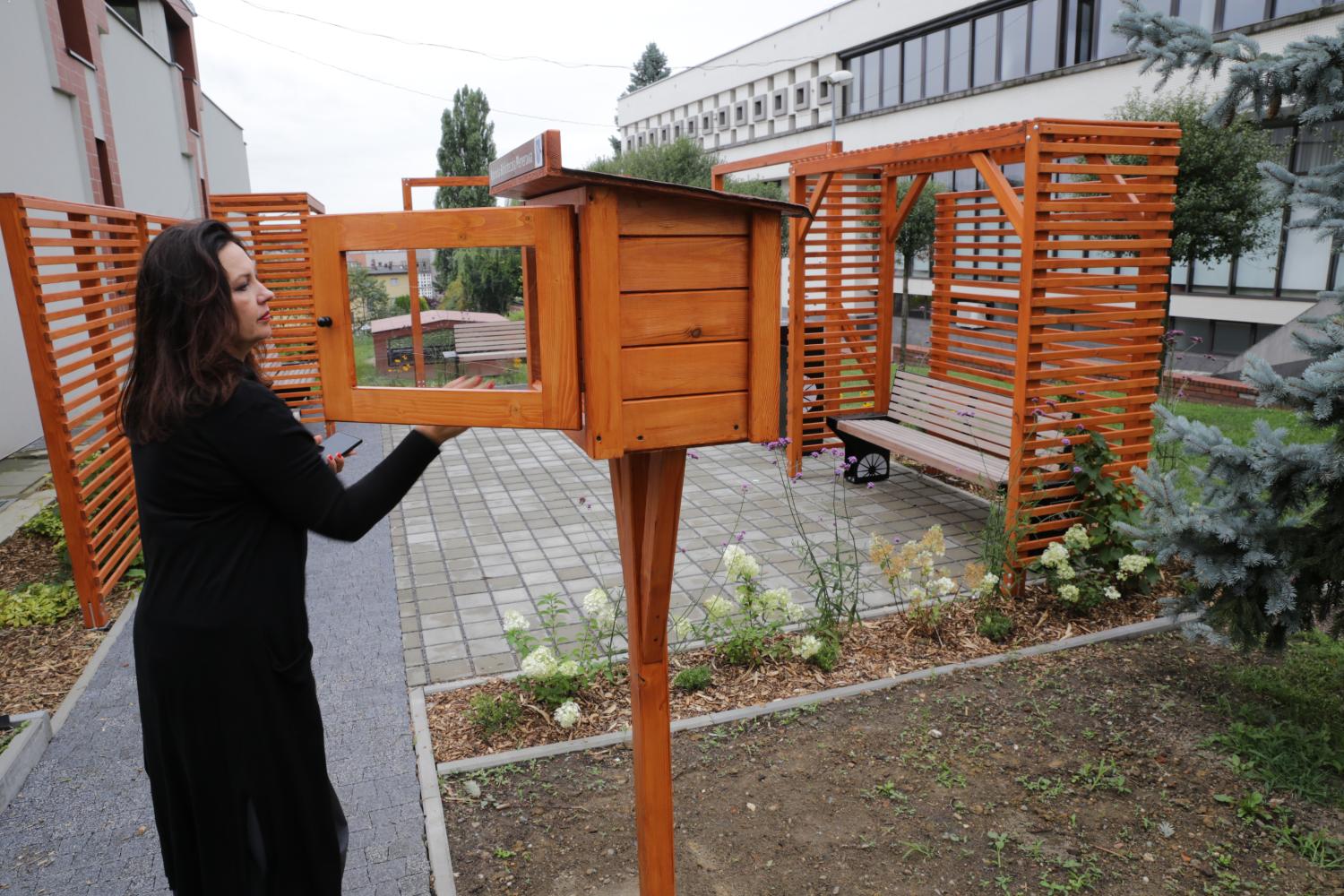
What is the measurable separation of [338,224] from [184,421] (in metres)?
0.52

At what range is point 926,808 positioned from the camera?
3.47 m

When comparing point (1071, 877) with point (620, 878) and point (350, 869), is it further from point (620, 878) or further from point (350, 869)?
point (350, 869)

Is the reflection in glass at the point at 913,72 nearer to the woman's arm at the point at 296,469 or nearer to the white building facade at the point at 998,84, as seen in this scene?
the white building facade at the point at 998,84

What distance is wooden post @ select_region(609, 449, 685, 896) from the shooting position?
2402mm

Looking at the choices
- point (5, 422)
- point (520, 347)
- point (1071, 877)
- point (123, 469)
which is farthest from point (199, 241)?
point (5, 422)

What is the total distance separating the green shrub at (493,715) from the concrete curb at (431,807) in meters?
0.22

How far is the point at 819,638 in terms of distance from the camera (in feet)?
15.5

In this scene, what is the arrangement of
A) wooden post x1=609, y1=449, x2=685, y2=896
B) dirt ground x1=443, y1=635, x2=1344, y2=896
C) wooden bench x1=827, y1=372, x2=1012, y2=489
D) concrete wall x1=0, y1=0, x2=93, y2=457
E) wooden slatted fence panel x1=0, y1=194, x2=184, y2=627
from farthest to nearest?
concrete wall x1=0, y1=0, x2=93, y2=457, wooden bench x1=827, y1=372, x2=1012, y2=489, wooden slatted fence panel x1=0, y1=194, x2=184, y2=627, dirt ground x1=443, y1=635, x2=1344, y2=896, wooden post x1=609, y1=449, x2=685, y2=896

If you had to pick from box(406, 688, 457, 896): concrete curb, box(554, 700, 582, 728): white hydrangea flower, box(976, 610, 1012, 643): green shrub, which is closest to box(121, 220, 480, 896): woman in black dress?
box(406, 688, 457, 896): concrete curb

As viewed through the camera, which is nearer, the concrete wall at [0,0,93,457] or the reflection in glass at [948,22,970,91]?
the concrete wall at [0,0,93,457]

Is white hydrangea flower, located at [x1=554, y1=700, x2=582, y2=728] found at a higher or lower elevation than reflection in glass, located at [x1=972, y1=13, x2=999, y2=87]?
lower

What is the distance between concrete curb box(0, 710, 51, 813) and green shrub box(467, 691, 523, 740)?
1791 millimetres

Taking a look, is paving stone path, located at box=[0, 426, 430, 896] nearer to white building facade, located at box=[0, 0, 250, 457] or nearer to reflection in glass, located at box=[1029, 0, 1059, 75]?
white building facade, located at box=[0, 0, 250, 457]

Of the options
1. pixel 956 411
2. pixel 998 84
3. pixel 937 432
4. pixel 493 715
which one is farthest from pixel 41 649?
pixel 998 84
